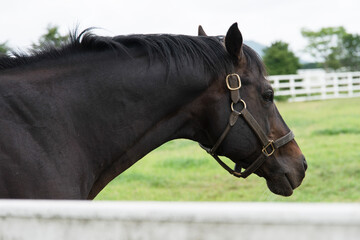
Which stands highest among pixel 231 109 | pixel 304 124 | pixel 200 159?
pixel 231 109

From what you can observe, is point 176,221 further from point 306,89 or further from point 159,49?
point 306,89

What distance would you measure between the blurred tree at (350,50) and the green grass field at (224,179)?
143 ft

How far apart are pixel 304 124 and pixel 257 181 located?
23.7 feet

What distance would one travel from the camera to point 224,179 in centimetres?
873

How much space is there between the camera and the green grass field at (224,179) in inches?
293

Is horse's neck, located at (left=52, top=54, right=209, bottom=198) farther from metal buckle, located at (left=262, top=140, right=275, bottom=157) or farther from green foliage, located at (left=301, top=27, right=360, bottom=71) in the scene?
green foliage, located at (left=301, top=27, right=360, bottom=71)

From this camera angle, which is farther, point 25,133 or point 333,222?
point 25,133

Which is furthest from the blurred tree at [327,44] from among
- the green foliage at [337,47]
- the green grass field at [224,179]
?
the green grass field at [224,179]

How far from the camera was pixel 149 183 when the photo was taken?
867 cm

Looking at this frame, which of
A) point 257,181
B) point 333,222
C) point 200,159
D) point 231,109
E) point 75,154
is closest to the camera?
point 333,222

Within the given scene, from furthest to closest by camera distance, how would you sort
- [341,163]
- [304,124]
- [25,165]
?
[304,124] < [341,163] < [25,165]

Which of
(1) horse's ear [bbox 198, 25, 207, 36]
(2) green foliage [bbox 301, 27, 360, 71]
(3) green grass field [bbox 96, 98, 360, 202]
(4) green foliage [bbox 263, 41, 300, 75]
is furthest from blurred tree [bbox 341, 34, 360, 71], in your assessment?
(1) horse's ear [bbox 198, 25, 207, 36]

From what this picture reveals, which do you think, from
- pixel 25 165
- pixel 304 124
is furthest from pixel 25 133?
pixel 304 124

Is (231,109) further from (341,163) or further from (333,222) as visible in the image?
(341,163)
